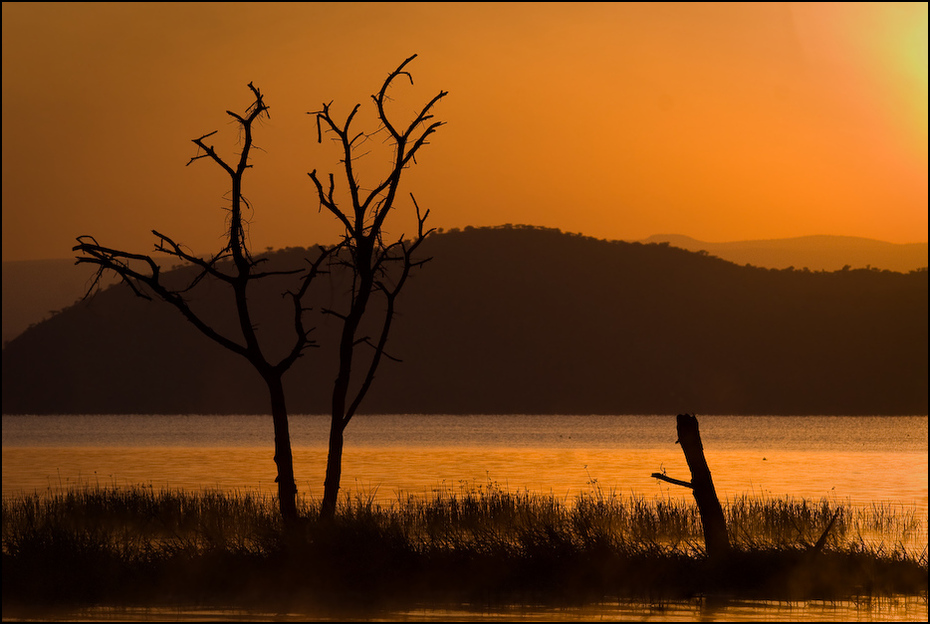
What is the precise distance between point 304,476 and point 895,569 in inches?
1392

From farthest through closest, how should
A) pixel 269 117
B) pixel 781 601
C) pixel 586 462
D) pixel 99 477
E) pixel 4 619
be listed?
pixel 586 462
pixel 99 477
pixel 269 117
pixel 781 601
pixel 4 619

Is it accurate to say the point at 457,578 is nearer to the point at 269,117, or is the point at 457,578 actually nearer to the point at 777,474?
the point at 269,117

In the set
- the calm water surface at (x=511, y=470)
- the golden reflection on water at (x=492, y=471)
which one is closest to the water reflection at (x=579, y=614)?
the golden reflection on water at (x=492, y=471)

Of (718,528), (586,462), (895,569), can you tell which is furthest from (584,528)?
(586,462)

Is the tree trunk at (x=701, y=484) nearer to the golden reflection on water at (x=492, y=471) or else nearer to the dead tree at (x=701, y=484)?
the dead tree at (x=701, y=484)

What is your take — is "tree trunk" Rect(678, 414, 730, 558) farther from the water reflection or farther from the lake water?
the lake water

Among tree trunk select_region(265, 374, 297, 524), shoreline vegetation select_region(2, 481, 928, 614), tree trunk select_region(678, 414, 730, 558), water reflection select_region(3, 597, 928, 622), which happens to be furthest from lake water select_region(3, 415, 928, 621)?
tree trunk select_region(265, 374, 297, 524)

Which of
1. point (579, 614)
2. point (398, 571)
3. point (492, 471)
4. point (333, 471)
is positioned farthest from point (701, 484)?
point (492, 471)

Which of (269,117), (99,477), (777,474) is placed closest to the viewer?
(269,117)

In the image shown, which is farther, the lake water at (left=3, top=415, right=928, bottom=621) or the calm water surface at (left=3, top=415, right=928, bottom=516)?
the calm water surface at (left=3, top=415, right=928, bottom=516)

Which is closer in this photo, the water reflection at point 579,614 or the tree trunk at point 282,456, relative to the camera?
the water reflection at point 579,614

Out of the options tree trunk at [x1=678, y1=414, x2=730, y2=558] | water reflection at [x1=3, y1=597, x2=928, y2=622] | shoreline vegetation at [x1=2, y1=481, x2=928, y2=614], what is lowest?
water reflection at [x1=3, y1=597, x2=928, y2=622]

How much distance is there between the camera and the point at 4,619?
15.0m

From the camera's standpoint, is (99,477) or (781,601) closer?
(781,601)
